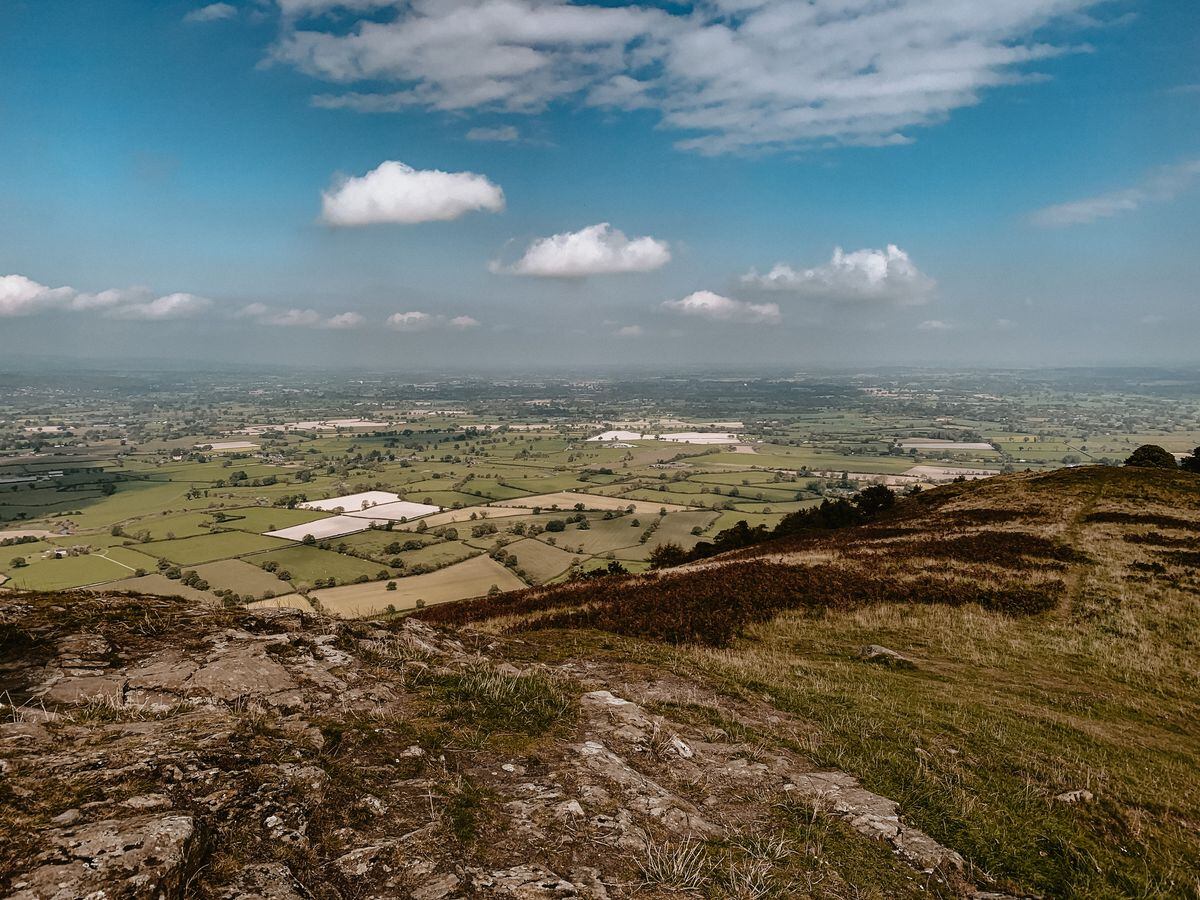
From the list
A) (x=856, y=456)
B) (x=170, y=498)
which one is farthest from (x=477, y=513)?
(x=856, y=456)

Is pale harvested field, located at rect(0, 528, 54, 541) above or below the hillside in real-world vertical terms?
below

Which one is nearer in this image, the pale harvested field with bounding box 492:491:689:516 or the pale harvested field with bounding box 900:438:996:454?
the pale harvested field with bounding box 492:491:689:516


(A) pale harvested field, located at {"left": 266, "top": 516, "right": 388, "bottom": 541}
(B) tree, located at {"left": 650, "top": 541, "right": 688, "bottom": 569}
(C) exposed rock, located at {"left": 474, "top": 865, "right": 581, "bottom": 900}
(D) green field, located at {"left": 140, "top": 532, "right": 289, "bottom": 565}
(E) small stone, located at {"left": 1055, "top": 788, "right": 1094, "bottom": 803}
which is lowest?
(D) green field, located at {"left": 140, "top": 532, "right": 289, "bottom": 565}

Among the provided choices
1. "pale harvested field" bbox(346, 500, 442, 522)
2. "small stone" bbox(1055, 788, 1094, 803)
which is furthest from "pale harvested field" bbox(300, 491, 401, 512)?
"small stone" bbox(1055, 788, 1094, 803)

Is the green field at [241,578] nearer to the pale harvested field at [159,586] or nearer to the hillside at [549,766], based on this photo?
the pale harvested field at [159,586]

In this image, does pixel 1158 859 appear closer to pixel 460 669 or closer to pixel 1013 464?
pixel 460 669

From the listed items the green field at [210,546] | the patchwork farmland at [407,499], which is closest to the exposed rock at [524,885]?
the patchwork farmland at [407,499]

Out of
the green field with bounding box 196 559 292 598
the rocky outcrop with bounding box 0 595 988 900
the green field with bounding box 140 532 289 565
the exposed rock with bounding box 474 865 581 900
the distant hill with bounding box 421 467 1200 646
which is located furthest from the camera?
the green field with bounding box 140 532 289 565

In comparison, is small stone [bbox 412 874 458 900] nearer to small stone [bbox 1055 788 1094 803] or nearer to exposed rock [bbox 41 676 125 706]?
exposed rock [bbox 41 676 125 706]
